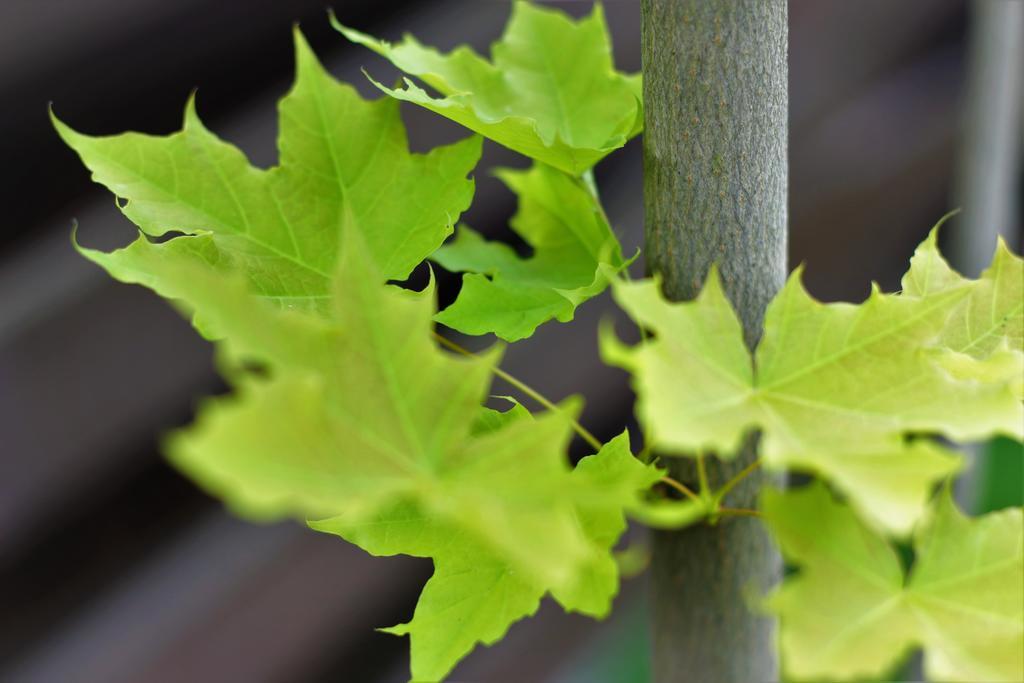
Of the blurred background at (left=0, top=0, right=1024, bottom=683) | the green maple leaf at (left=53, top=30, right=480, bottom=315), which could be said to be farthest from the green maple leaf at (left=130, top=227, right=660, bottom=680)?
the blurred background at (left=0, top=0, right=1024, bottom=683)

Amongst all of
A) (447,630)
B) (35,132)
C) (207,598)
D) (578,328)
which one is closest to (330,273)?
(447,630)

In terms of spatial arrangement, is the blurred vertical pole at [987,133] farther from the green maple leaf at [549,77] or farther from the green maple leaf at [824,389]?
the green maple leaf at [824,389]

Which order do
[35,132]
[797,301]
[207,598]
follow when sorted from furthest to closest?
1. [207,598]
2. [35,132]
3. [797,301]

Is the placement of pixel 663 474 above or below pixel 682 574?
above

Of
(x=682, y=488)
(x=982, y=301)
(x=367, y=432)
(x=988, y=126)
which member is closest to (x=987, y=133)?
(x=988, y=126)

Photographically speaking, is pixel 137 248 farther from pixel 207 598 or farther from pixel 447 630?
pixel 207 598

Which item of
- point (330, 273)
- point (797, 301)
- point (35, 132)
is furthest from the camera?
point (35, 132)
